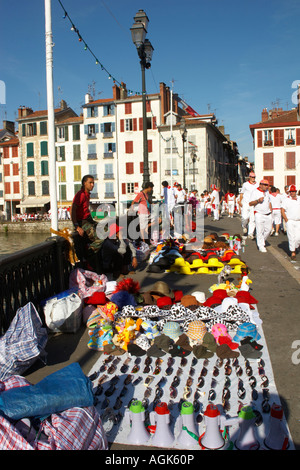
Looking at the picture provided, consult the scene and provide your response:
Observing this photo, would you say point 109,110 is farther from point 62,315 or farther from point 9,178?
point 62,315

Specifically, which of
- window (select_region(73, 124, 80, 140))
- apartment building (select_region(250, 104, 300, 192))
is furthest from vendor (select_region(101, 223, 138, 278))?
window (select_region(73, 124, 80, 140))

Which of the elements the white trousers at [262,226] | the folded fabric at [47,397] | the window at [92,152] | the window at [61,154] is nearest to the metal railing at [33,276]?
Result: the folded fabric at [47,397]

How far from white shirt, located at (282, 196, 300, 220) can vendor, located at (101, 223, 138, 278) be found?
4480 mm

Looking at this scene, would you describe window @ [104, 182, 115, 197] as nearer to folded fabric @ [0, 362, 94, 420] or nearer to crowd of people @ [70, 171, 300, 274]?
crowd of people @ [70, 171, 300, 274]

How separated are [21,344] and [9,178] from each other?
6874 centimetres

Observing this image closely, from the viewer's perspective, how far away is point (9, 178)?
225ft

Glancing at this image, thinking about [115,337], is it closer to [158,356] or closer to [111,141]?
[158,356]

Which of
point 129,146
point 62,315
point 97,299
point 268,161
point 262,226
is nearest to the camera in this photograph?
point 62,315

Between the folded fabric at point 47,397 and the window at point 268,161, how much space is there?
52630mm

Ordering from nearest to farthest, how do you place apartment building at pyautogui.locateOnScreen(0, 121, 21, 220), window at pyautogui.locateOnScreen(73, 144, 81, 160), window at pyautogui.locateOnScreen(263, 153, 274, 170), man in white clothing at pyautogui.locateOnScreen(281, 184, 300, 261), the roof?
man in white clothing at pyautogui.locateOnScreen(281, 184, 300, 261)
the roof
window at pyautogui.locateOnScreen(263, 153, 274, 170)
window at pyautogui.locateOnScreen(73, 144, 81, 160)
apartment building at pyautogui.locateOnScreen(0, 121, 21, 220)

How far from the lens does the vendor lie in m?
8.43

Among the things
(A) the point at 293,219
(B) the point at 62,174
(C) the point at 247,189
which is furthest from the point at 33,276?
(B) the point at 62,174

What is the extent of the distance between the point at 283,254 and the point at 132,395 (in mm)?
8613
